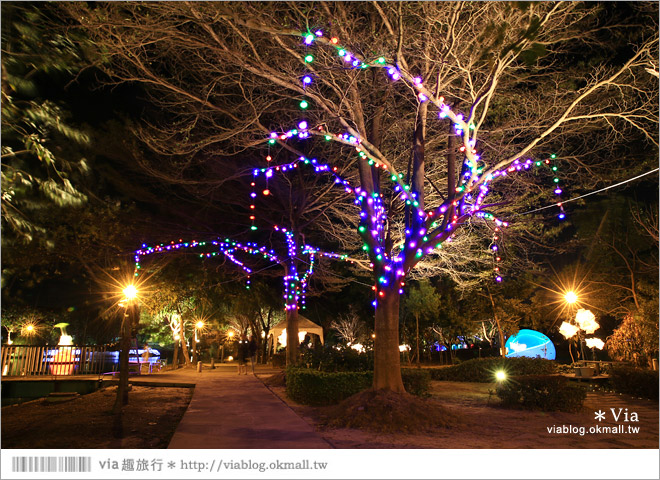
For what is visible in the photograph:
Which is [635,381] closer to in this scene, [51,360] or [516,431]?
[516,431]

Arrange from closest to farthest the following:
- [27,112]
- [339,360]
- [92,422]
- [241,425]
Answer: [27,112] → [241,425] → [92,422] → [339,360]

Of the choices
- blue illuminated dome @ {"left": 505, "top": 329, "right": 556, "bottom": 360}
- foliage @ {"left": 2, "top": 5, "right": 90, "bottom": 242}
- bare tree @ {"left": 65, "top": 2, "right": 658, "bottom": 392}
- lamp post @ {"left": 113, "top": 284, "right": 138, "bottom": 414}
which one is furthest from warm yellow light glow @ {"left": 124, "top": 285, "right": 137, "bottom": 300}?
blue illuminated dome @ {"left": 505, "top": 329, "right": 556, "bottom": 360}

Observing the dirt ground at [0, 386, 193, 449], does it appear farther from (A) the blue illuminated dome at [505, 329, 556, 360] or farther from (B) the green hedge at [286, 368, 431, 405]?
(A) the blue illuminated dome at [505, 329, 556, 360]

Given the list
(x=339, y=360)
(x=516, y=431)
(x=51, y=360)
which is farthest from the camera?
(x=51, y=360)

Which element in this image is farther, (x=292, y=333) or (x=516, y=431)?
(x=292, y=333)

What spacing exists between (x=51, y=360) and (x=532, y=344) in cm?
2557

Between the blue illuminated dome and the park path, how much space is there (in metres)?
21.0

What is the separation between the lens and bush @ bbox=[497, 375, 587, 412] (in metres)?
9.67

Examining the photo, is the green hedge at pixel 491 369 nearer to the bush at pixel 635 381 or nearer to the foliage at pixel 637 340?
the foliage at pixel 637 340

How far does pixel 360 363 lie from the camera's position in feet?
41.6

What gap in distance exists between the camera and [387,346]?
903cm

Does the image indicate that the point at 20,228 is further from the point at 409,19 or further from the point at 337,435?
the point at 409,19

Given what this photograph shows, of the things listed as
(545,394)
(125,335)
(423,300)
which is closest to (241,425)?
(125,335)

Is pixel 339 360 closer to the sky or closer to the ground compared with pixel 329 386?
closer to the sky
